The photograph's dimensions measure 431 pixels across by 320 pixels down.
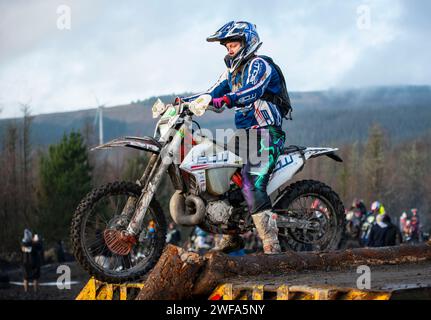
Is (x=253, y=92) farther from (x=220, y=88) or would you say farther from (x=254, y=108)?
(x=220, y=88)

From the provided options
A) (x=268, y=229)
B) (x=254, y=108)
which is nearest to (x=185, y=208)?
(x=268, y=229)

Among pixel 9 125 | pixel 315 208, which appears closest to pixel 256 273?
pixel 315 208

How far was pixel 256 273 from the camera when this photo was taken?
671 centimetres

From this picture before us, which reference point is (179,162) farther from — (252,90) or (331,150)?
(331,150)

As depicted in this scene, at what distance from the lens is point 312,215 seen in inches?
359

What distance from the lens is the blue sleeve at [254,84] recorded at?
8.21 metres

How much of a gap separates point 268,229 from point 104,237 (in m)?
1.67

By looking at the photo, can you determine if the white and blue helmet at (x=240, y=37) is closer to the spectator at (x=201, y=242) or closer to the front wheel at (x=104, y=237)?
the front wheel at (x=104, y=237)

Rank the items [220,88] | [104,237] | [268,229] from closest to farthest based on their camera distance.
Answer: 1. [104,237]
2. [268,229]
3. [220,88]

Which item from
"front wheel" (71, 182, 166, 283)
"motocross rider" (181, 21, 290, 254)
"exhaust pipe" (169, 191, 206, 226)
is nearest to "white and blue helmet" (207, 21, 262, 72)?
"motocross rider" (181, 21, 290, 254)

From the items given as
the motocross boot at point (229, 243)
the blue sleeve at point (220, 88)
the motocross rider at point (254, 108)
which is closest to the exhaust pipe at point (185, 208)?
the motocross rider at point (254, 108)
